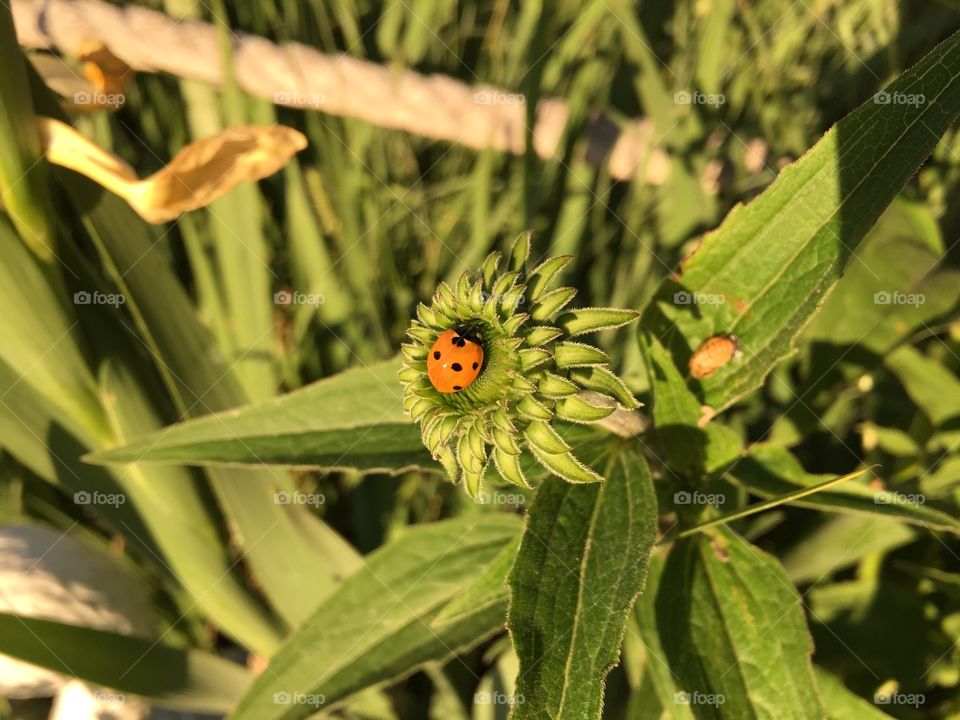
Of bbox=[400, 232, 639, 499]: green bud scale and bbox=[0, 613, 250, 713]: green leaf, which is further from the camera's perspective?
bbox=[0, 613, 250, 713]: green leaf

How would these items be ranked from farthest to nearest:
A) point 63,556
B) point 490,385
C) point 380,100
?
point 380,100
point 63,556
point 490,385

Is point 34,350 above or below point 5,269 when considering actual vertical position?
below

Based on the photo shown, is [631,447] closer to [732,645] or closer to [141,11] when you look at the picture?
[732,645]

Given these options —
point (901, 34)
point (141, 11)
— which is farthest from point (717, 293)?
point (141, 11)

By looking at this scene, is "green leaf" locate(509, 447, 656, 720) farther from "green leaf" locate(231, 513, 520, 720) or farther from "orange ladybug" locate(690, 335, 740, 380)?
"green leaf" locate(231, 513, 520, 720)

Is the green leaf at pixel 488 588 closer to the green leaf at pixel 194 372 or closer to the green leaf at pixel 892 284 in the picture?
the green leaf at pixel 194 372

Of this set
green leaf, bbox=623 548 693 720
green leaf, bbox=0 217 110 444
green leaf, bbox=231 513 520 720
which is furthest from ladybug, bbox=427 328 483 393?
green leaf, bbox=0 217 110 444

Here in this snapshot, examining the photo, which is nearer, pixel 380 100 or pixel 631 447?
pixel 631 447
